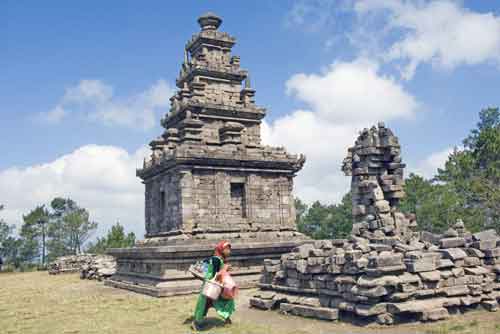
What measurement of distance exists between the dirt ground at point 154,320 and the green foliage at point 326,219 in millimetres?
42919

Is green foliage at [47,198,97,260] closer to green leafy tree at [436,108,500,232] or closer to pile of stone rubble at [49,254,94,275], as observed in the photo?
pile of stone rubble at [49,254,94,275]

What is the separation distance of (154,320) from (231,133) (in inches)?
480

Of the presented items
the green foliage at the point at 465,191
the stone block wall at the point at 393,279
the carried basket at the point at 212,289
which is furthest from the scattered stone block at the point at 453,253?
the green foliage at the point at 465,191

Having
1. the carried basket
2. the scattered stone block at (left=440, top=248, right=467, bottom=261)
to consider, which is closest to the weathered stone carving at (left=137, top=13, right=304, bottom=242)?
the carried basket

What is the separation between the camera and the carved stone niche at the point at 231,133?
22.2 m

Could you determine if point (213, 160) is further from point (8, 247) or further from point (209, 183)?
point (8, 247)

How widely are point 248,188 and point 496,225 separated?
2362 cm

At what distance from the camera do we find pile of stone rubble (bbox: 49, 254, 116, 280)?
25.7 meters

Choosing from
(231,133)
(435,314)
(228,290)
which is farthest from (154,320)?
(231,133)

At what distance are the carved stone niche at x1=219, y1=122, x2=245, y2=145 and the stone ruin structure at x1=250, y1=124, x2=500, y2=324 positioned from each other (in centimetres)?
883

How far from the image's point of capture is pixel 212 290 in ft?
33.1

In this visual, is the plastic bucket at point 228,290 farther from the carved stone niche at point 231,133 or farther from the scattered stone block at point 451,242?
the carved stone niche at point 231,133

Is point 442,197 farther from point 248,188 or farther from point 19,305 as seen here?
point 19,305

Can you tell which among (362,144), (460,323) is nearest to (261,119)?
(362,144)
